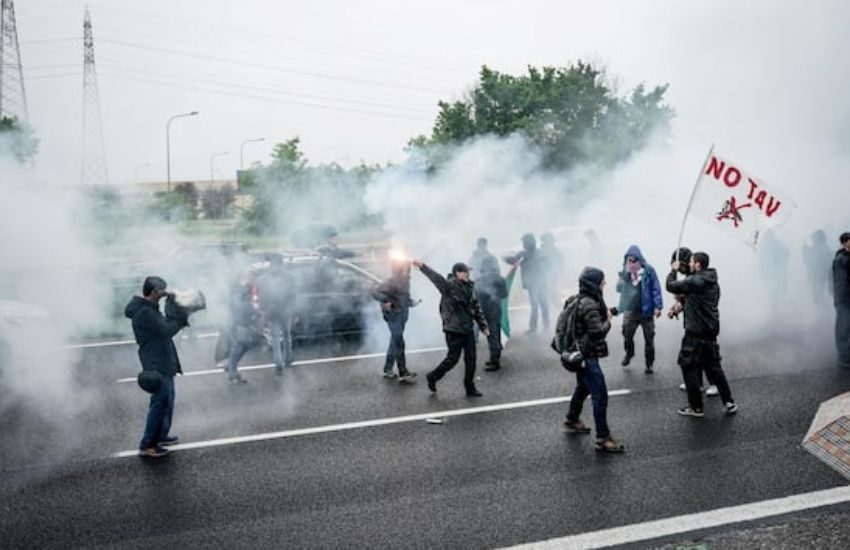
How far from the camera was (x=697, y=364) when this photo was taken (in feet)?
23.6

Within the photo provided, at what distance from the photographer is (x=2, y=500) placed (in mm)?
5508

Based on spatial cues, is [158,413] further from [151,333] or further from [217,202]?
[217,202]

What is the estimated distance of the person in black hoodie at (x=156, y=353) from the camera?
21.2 ft

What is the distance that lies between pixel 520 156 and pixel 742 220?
39.9 ft

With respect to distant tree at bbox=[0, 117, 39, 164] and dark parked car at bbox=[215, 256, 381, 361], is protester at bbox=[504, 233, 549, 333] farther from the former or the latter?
distant tree at bbox=[0, 117, 39, 164]

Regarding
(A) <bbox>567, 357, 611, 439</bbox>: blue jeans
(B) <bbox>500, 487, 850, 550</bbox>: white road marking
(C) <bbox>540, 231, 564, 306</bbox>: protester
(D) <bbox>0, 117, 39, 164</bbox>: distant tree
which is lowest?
(B) <bbox>500, 487, 850, 550</bbox>: white road marking

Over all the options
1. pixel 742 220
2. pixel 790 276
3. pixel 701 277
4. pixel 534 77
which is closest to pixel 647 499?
pixel 701 277

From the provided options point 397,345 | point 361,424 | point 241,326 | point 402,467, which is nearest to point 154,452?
point 361,424

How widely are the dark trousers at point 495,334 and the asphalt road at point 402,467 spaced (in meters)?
0.55

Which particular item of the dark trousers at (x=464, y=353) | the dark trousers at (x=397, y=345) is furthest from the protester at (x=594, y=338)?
the dark trousers at (x=397, y=345)

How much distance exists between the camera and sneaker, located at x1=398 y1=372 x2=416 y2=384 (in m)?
8.93

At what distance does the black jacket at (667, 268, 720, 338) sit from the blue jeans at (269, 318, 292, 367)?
5.07 meters

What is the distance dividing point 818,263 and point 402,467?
9979 millimetres

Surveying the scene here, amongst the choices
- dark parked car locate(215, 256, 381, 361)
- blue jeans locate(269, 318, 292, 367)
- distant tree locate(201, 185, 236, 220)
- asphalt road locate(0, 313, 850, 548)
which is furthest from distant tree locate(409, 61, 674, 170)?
asphalt road locate(0, 313, 850, 548)
